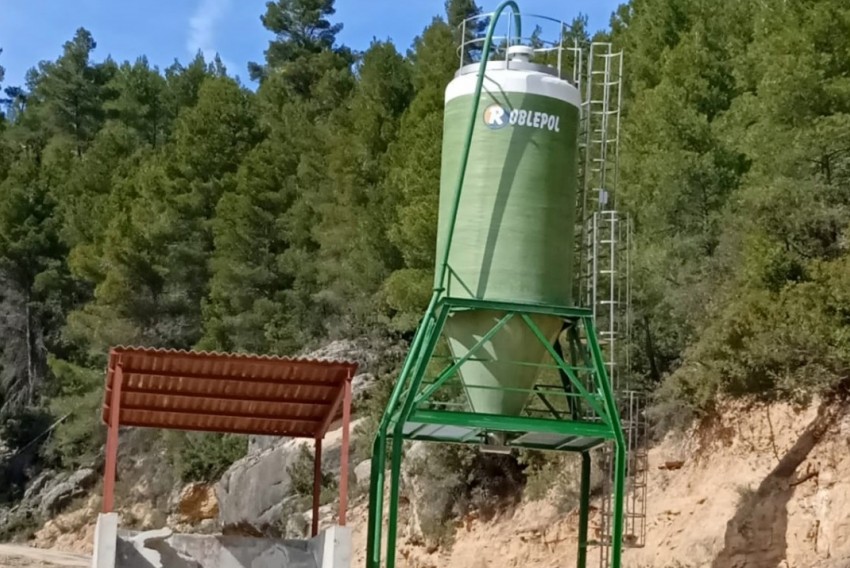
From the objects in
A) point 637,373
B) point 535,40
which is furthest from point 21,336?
point 535,40

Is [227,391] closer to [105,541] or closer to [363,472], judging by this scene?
[105,541]

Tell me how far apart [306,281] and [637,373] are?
64.2ft

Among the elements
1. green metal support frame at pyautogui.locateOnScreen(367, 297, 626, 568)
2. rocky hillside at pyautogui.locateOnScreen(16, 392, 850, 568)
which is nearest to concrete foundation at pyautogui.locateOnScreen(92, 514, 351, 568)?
green metal support frame at pyautogui.locateOnScreen(367, 297, 626, 568)

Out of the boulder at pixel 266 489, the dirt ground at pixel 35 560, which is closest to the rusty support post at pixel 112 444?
the dirt ground at pixel 35 560

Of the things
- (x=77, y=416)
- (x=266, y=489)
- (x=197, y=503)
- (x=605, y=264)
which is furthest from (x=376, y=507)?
(x=77, y=416)

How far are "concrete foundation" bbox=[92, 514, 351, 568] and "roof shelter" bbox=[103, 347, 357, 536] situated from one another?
383 millimetres

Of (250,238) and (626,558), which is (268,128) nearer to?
(250,238)

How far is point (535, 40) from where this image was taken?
19562 millimetres

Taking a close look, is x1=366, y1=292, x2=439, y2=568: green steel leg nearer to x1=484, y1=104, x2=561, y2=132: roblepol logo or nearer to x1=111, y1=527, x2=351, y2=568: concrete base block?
x1=111, y1=527, x2=351, y2=568: concrete base block

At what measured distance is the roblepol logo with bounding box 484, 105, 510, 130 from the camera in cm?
1806

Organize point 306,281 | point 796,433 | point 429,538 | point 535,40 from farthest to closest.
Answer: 1. point 306,281
2. point 429,538
3. point 796,433
4. point 535,40

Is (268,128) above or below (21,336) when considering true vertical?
above

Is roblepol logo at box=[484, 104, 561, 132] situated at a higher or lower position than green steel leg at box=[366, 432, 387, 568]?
higher

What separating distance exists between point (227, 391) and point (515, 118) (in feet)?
19.9
